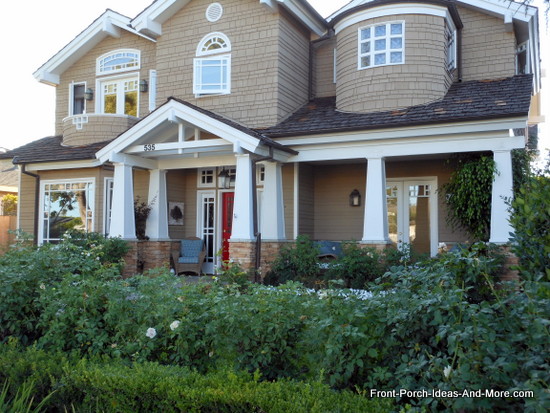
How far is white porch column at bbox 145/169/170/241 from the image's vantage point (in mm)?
12789

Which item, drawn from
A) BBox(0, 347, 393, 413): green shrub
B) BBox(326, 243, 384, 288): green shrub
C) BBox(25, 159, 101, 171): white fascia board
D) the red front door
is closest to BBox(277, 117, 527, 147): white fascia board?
BBox(326, 243, 384, 288): green shrub

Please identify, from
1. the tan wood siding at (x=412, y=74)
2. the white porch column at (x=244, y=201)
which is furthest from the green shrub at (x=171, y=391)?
the tan wood siding at (x=412, y=74)

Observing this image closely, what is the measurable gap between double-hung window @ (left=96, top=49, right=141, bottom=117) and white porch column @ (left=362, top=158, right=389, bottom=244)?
7960 millimetres

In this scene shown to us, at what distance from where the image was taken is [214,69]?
13.0 meters

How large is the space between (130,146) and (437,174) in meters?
7.24

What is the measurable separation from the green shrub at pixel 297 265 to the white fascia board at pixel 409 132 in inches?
89.6

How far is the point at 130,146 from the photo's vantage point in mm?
11781

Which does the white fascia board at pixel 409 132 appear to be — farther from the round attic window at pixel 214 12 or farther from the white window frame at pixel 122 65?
the white window frame at pixel 122 65

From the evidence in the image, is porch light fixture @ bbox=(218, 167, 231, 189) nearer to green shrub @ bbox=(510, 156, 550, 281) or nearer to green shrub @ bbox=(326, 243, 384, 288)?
green shrub @ bbox=(326, 243, 384, 288)

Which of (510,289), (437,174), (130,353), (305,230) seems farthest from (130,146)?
(510,289)

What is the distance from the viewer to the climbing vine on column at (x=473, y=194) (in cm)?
1002

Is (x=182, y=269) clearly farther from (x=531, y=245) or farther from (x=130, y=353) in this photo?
(x=531, y=245)

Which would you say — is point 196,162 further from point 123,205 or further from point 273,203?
point 273,203

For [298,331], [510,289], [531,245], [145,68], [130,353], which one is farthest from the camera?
[145,68]
